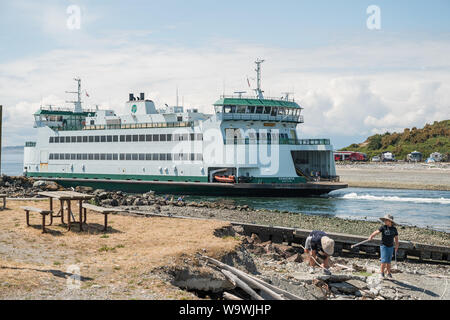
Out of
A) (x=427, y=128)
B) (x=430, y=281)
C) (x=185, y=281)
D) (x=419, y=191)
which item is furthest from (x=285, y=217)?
(x=427, y=128)

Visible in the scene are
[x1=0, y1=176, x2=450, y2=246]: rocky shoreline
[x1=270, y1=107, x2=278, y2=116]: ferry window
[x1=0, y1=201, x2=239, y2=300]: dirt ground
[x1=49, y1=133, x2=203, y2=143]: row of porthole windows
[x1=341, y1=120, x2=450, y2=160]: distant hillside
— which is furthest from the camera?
[x1=341, y1=120, x2=450, y2=160]: distant hillside

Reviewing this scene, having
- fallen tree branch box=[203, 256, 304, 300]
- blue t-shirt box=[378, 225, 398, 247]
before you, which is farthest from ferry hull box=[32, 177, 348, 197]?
fallen tree branch box=[203, 256, 304, 300]

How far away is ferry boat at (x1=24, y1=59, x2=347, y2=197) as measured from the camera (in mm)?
30188

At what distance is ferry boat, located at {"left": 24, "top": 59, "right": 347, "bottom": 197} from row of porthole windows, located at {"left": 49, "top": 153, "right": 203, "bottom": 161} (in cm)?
7

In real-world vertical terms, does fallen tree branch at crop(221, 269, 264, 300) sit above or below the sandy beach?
below

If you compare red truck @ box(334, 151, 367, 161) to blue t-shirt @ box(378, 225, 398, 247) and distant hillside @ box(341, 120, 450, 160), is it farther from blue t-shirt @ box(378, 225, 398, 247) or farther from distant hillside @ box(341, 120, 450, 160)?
blue t-shirt @ box(378, 225, 398, 247)

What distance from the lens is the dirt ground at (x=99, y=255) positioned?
7457 mm

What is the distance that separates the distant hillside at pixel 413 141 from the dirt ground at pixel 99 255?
223ft

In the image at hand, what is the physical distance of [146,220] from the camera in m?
14.7

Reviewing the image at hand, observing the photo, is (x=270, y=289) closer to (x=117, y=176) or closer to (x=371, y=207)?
(x=371, y=207)

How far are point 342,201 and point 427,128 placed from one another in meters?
66.8

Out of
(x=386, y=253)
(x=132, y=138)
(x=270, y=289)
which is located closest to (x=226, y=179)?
(x=132, y=138)

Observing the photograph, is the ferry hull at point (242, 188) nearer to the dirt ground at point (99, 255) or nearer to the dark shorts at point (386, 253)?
the dirt ground at point (99, 255)
